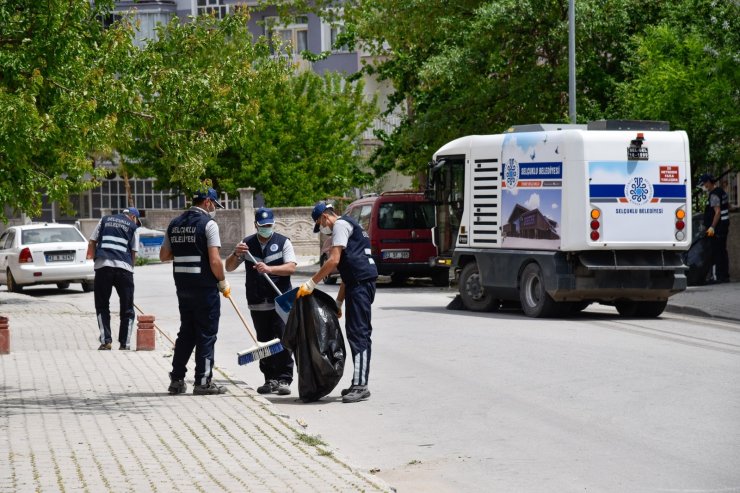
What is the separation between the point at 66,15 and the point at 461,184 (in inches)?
424

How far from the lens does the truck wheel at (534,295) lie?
1911cm

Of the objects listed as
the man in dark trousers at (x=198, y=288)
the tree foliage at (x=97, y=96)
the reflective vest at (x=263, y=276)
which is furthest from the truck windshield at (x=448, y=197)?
the man in dark trousers at (x=198, y=288)

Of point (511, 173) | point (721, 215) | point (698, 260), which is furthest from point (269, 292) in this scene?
point (698, 260)

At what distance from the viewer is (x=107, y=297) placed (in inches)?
647

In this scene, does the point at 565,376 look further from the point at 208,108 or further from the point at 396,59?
the point at 396,59

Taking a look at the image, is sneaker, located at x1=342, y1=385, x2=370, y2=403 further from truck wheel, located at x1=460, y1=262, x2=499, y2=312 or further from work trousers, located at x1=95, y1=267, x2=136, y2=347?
truck wheel, located at x1=460, y1=262, x2=499, y2=312

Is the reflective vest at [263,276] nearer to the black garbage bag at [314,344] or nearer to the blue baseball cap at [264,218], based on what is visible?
the blue baseball cap at [264,218]

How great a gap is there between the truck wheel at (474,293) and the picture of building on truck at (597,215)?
820mm

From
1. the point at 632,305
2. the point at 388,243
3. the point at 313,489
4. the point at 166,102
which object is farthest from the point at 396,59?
the point at 313,489

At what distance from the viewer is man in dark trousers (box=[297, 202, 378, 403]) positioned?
38.6 feet

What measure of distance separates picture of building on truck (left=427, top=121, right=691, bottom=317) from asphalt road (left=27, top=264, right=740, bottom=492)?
1.90 feet

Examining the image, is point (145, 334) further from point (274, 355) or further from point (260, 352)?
point (260, 352)

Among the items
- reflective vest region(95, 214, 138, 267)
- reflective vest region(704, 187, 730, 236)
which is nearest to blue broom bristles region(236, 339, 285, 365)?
reflective vest region(95, 214, 138, 267)

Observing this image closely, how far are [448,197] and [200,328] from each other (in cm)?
1142
